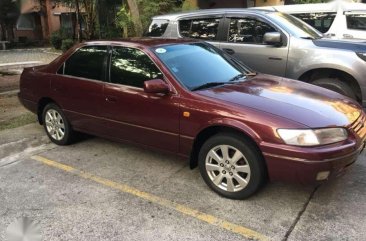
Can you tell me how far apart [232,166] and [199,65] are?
1.33m

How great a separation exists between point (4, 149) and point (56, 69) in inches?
51.6

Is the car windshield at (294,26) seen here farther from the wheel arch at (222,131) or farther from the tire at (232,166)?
the tire at (232,166)

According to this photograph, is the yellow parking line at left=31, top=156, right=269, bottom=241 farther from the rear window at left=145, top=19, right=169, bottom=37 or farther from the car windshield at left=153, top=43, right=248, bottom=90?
the rear window at left=145, top=19, right=169, bottom=37

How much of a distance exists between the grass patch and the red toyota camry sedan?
139 cm

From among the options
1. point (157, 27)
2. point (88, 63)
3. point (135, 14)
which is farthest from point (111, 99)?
point (135, 14)

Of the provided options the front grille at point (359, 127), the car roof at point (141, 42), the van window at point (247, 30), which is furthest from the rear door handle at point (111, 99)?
the van window at point (247, 30)

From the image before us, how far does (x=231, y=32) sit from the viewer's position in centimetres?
667

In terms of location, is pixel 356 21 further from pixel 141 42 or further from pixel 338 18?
pixel 141 42

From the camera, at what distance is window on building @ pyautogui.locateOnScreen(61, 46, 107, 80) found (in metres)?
4.92

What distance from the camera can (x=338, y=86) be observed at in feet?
19.3

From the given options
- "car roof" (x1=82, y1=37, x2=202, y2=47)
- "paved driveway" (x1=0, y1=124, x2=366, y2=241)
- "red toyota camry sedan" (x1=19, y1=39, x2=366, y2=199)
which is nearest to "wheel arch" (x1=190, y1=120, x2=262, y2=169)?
"red toyota camry sedan" (x1=19, y1=39, x2=366, y2=199)

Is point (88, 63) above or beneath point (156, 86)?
above

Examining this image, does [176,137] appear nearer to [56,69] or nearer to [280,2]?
[56,69]

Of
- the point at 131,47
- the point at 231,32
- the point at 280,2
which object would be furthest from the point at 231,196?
the point at 280,2
